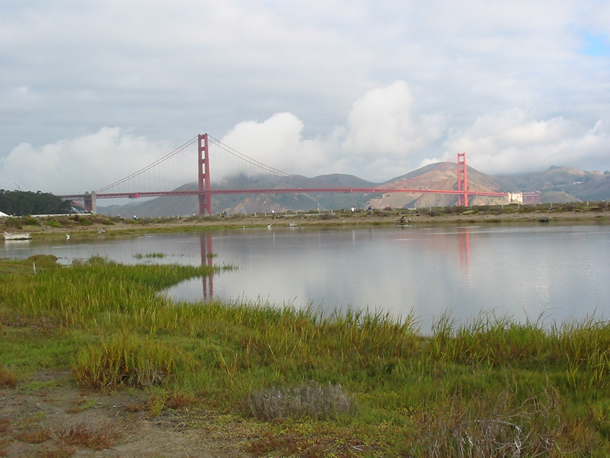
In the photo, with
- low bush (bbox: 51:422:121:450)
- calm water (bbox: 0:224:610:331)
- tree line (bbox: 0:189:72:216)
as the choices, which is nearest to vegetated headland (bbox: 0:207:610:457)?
low bush (bbox: 51:422:121:450)

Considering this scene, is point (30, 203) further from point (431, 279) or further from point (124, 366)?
point (124, 366)

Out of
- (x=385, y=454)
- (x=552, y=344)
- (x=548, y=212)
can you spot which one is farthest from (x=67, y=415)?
(x=548, y=212)

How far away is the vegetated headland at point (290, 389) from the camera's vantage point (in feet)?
10.5

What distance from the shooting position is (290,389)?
161 inches

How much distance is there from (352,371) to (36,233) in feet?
137

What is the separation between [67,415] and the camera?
3914 millimetres

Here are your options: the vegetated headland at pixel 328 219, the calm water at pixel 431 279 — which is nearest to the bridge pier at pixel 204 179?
the vegetated headland at pixel 328 219

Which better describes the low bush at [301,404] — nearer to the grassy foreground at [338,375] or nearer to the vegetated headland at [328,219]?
the grassy foreground at [338,375]

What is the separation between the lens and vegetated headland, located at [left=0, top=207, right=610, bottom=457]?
126 inches

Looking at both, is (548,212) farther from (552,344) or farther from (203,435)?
(203,435)

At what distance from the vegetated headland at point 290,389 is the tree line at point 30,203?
194ft

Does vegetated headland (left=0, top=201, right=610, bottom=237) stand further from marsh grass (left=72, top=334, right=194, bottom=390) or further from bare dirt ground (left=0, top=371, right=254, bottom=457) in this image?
bare dirt ground (left=0, top=371, right=254, bottom=457)

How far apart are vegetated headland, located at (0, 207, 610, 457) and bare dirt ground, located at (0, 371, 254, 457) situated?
13 millimetres

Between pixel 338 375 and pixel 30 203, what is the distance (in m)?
64.2
